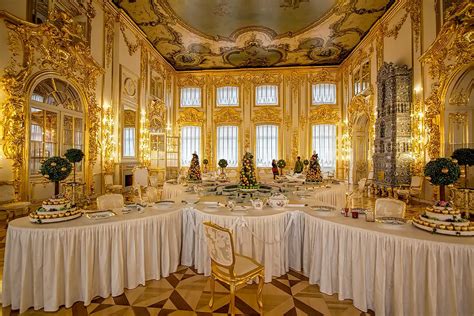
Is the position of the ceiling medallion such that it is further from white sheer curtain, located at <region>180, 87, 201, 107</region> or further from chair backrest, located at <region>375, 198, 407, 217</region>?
Result: chair backrest, located at <region>375, 198, 407, 217</region>

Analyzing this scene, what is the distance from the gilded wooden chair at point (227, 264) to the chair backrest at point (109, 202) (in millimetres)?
1969

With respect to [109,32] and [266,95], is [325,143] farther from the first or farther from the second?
[109,32]

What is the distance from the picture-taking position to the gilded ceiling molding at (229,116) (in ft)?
47.7

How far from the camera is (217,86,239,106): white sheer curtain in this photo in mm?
14719

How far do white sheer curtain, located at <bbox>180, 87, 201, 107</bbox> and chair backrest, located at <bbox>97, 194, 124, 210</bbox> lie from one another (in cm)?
1175

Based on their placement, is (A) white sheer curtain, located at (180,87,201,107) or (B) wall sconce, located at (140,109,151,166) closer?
(B) wall sconce, located at (140,109,151,166)

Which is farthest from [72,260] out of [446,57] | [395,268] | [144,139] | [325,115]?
[325,115]

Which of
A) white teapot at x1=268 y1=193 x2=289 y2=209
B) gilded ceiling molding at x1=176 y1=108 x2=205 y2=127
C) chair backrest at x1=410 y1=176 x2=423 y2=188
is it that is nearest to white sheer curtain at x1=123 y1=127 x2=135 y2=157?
gilded ceiling molding at x1=176 y1=108 x2=205 y2=127

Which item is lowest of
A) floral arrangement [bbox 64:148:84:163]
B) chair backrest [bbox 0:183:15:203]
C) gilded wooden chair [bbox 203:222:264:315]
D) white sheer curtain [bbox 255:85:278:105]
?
gilded wooden chair [bbox 203:222:264:315]

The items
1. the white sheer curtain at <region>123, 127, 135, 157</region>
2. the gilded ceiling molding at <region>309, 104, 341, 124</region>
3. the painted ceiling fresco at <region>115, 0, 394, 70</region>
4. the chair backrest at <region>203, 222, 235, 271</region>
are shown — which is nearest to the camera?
the chair backrest at <region>203, 222, 235, 271</region>

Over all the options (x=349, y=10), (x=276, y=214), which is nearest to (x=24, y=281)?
(x=276, y=214)

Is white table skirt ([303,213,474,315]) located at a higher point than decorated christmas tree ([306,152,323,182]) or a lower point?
lower

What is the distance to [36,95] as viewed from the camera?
6090 millimetres

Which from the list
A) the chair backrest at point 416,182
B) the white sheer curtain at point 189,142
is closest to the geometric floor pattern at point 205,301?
the chair backrest at point 416,182
